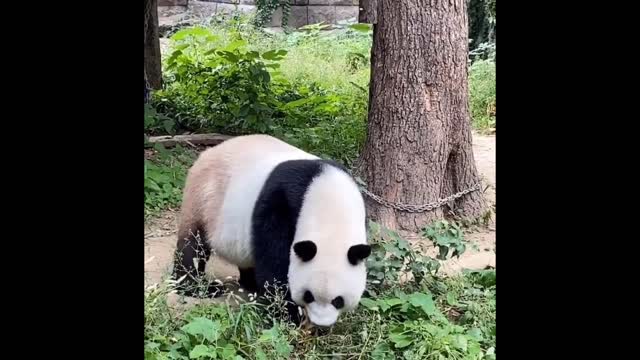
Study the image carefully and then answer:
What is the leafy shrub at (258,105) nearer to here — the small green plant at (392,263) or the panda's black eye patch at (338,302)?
the small green plant at (392,263)

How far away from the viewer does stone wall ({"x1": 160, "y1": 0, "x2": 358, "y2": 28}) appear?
57.0ft

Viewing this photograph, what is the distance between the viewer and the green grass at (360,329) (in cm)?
365

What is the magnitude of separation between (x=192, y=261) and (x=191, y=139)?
366cm

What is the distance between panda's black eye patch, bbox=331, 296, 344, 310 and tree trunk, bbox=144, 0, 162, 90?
18.8 feet

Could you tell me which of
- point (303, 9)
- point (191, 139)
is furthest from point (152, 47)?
point (303, 9)

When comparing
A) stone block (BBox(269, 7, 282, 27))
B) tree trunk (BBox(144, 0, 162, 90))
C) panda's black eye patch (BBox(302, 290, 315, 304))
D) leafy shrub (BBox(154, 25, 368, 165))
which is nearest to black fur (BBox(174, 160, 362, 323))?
panda's black eye patch (BBox(302, 290, 315, 304))

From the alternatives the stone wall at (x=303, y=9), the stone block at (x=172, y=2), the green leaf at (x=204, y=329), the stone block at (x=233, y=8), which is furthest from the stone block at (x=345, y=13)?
the green leaf at (x=204, y=329)

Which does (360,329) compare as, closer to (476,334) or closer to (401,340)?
(401,340)

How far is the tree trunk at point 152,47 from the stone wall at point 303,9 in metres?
8.05
